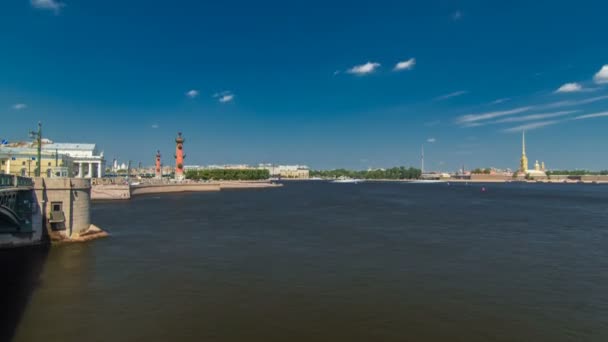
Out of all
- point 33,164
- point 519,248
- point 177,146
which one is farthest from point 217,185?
point 519,248

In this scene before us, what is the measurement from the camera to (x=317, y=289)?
50.3 ft

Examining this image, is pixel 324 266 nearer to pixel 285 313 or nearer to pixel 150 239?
pixel 285 313

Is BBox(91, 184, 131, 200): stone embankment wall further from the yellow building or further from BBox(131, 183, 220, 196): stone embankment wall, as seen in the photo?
BBox(131, 183, 220, 196): stone embankment wall

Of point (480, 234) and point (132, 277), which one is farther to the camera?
point (480, 234)

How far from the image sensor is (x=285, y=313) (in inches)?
503

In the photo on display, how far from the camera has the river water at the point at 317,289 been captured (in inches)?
453

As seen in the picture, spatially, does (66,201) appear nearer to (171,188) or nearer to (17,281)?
(17,281)

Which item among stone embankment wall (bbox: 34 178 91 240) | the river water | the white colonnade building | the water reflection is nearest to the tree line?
the white colonnade building

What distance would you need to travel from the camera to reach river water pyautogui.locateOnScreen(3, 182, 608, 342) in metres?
11.5

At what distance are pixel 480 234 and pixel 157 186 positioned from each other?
2686 inches

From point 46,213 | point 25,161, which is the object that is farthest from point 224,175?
point 46,213

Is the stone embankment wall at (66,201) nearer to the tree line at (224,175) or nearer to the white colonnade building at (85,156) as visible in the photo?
the white colonnade building at (85,156)

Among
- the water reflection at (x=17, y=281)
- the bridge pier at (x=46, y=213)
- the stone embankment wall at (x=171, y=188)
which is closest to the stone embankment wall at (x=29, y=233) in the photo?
the bridge pier at (x=46, y=213)

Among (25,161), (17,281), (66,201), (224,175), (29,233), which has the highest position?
(25,161)
